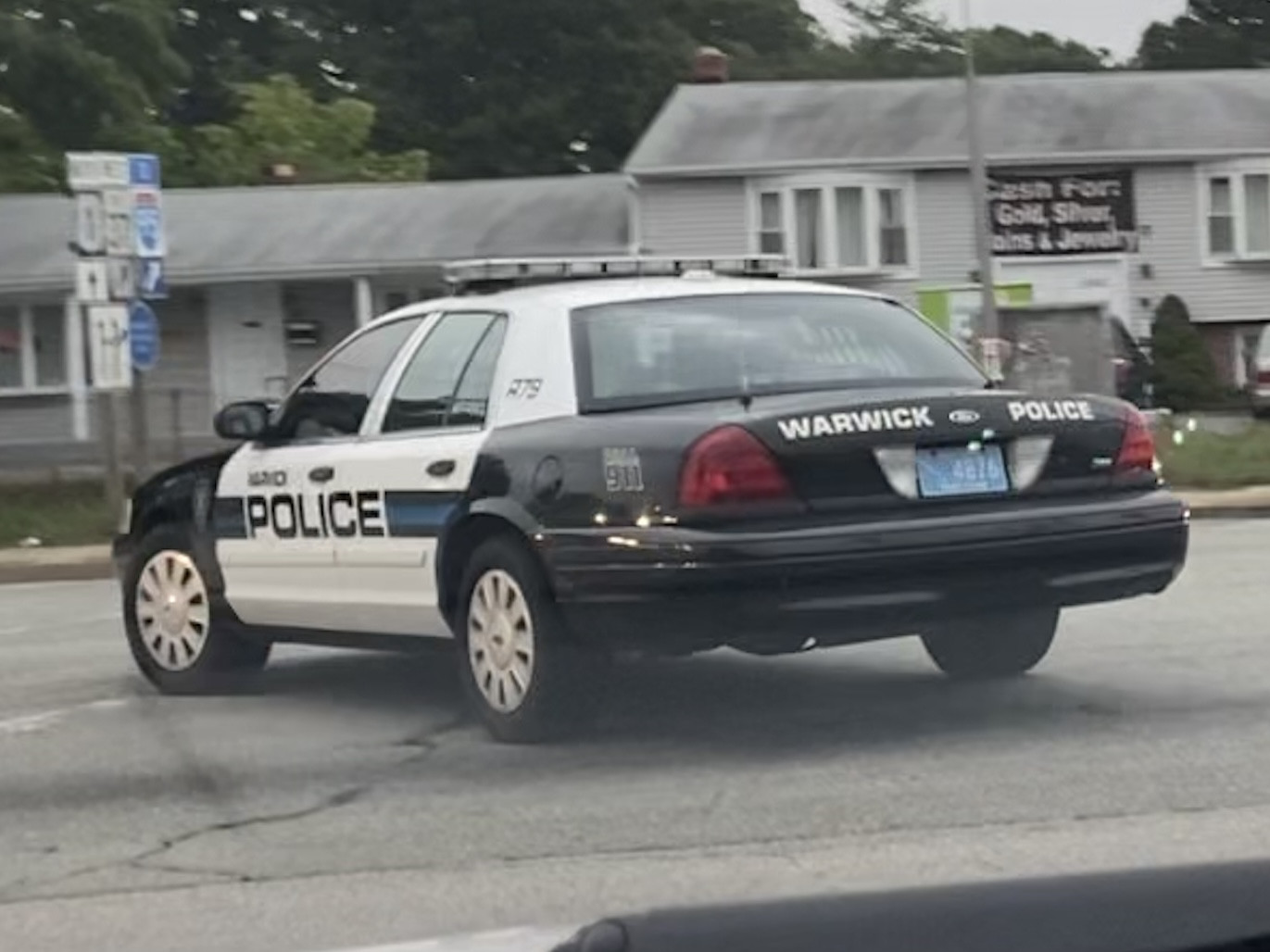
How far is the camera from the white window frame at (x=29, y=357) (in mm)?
36156

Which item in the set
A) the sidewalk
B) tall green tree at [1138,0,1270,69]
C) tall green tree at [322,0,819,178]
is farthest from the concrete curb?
tall green tree at [1138,0,1270,69]

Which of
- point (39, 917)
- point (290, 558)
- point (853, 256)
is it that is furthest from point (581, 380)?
point (853, 256)

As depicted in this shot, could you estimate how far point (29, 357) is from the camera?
120 ft

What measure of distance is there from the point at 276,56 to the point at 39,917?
60.5 m

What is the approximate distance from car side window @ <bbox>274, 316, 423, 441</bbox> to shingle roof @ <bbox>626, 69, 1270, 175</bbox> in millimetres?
26867

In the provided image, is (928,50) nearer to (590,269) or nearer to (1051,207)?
(1051,207)

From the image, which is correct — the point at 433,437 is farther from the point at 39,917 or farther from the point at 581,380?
the point at 39,917

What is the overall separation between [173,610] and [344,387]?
1392mm

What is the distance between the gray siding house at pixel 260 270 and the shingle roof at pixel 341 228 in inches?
1.3

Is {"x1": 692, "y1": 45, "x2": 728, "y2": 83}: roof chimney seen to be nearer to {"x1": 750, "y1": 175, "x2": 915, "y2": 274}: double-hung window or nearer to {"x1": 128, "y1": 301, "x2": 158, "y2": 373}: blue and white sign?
{"x1": 750, "y1": 175, "x2": 915, "y2": 274}: double-hung window

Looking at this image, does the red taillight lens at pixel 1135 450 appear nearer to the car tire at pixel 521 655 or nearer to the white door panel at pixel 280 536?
the car tire at pixel 521 655

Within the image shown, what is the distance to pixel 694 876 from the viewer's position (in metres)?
5.92

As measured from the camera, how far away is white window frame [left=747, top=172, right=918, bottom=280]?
36.3m

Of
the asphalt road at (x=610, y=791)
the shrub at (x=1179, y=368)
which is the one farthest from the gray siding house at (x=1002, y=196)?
the asphalt road at (x=610, y=791)
